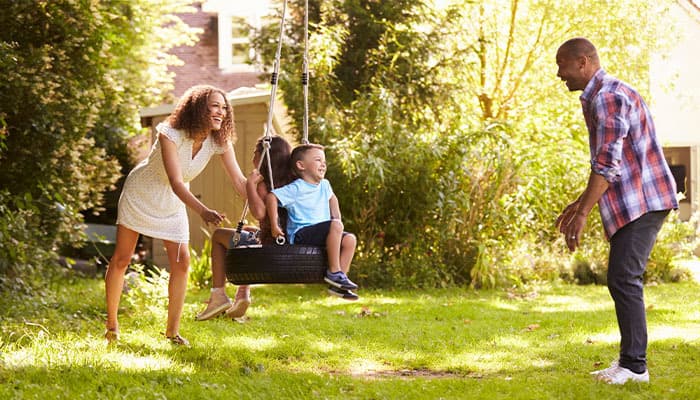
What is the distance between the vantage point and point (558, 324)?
29.6 ft

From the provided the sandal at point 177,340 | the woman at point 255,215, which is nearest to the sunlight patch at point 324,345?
the woman at point 255,215

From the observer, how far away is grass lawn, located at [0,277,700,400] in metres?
5.59

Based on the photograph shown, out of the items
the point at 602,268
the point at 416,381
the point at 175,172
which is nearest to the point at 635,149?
the point at 416,381

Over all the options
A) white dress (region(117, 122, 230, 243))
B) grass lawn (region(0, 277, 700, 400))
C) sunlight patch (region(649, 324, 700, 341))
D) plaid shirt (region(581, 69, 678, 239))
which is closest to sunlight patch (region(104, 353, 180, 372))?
grass lawn (region(0, 277, 700, 400))

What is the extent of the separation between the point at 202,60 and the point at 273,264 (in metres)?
18.2

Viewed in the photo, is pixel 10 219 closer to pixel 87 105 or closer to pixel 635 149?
pixel 87 105

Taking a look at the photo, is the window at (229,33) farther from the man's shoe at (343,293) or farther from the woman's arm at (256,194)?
the man's shoe at (343,293)

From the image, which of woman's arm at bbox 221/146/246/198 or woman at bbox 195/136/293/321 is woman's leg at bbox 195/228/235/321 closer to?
woman at bbox 195/136/293/321

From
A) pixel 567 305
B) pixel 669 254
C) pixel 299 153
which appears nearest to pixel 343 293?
pixel 299 153

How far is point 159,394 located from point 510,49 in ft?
46.7

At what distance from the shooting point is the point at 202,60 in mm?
23609

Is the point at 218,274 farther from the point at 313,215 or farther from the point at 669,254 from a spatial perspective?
the point at 669,254

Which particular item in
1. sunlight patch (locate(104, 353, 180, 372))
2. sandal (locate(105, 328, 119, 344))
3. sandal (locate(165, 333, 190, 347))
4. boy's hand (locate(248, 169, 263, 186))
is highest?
boy's hand (locate(248, 169, 263, 186))

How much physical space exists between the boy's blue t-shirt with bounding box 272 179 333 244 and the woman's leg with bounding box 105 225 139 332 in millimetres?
1029
